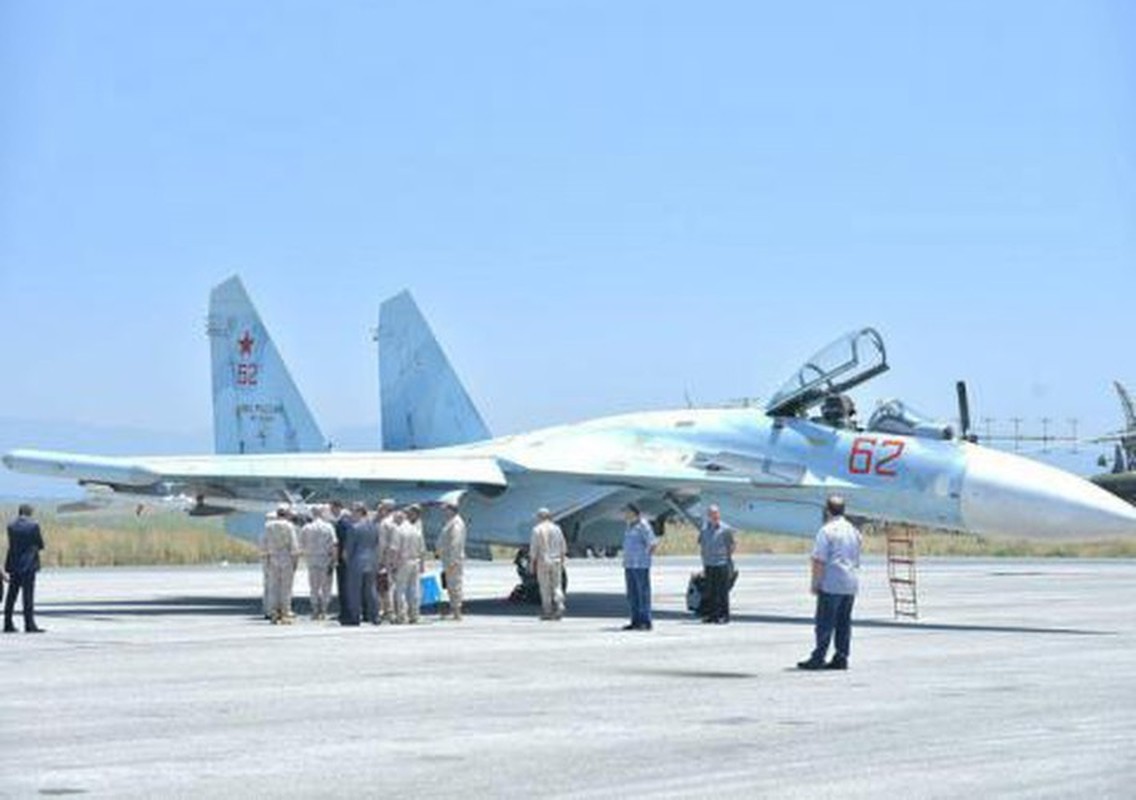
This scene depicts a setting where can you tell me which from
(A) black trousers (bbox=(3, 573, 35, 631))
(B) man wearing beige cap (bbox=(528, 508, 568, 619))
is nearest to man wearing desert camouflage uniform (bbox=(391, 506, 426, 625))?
A: (B) man wearing beige cap (bbox=(528, 508, 568, 619))

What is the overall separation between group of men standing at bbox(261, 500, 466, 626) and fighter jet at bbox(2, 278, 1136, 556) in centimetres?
182

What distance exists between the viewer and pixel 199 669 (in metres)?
16.2

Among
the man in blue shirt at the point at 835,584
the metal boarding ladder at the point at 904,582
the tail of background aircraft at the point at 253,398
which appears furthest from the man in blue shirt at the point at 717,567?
the tail of background aircraft at the point at 253,398

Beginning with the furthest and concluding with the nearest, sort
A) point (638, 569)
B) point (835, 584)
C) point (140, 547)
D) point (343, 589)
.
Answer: point (140, 547)
point (343, 589)
point (638, 569)
point (835, 584)

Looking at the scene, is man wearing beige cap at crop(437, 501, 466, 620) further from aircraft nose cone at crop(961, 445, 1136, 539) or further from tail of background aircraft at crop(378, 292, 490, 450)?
tail of background aircraft at crop(378, 292, 490, 450)

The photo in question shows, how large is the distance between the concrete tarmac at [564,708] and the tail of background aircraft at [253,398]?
23.1 ft

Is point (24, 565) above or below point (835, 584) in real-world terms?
above

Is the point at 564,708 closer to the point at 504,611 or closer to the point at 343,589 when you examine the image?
the point at 343,589

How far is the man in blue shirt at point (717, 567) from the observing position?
22.7 m

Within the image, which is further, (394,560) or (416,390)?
(416,390)

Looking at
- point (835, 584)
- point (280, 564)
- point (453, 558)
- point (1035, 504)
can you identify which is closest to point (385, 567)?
point (453, 558)

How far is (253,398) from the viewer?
31172mm

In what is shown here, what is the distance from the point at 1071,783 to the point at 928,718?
2.82m

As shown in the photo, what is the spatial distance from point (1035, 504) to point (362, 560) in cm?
738
